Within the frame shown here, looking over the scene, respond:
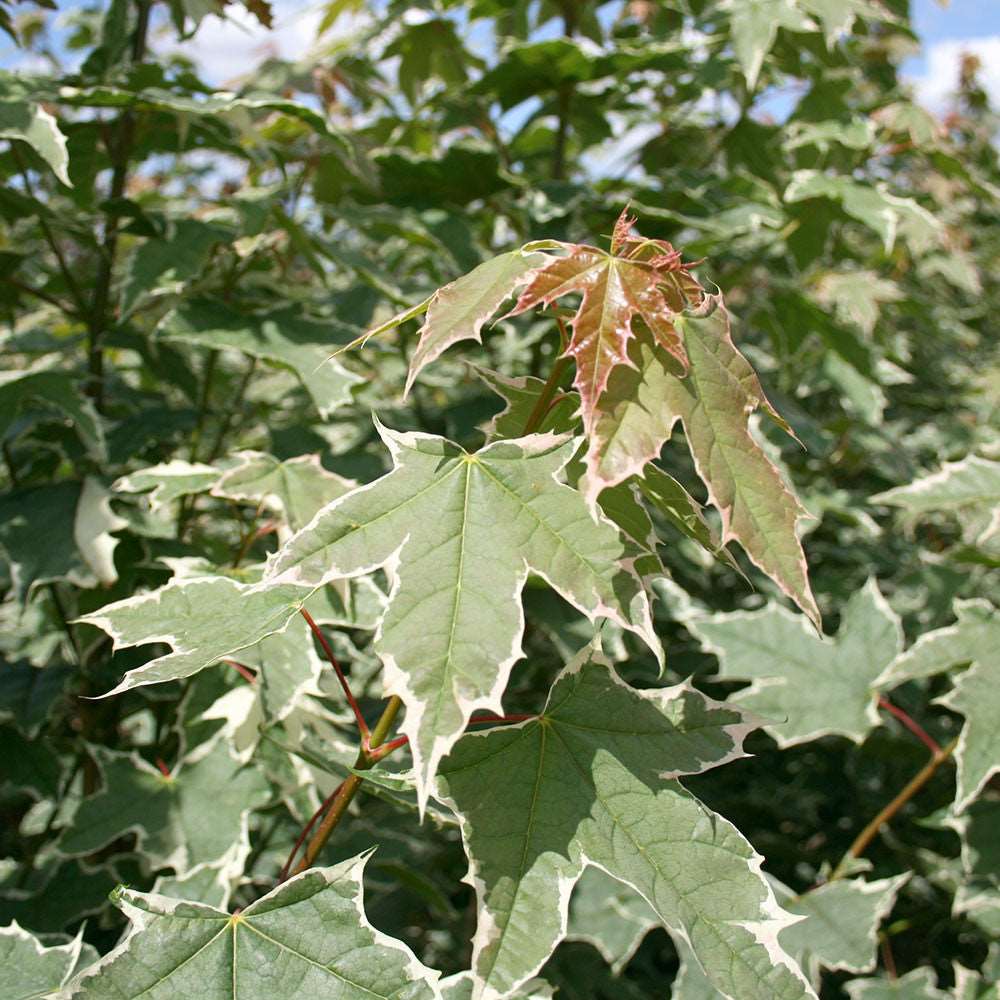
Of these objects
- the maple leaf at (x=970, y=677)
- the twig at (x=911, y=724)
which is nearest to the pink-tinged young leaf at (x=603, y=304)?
the maple leaf at (x=970, y=677)

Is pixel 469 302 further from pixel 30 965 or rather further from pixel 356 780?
pixel 30 965

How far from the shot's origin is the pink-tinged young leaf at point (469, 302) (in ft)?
2.70

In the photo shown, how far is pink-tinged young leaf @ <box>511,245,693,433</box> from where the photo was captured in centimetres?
80

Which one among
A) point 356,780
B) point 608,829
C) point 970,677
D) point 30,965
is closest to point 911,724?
point 970,677

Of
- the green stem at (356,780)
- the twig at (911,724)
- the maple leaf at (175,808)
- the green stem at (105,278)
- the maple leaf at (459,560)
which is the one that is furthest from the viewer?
the green stem at (105,278)

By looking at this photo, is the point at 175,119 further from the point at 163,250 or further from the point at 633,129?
the point at 633,129

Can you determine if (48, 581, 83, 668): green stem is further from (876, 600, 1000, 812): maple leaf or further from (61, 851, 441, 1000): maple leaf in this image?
(876, 600, 1000, 812): maple leaf

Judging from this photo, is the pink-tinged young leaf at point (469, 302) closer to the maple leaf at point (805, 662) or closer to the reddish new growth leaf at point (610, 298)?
the reddish new growth leaf at point (610, 298)

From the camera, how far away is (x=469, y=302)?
0.86 metres

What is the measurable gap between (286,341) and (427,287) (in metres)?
0.39

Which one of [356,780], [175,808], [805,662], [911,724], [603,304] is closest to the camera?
[603,304]

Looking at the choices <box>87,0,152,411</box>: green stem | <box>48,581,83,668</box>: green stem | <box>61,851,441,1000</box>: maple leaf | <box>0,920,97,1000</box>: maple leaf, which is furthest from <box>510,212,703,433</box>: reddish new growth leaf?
<box>87,0,152,411</box>: green stem

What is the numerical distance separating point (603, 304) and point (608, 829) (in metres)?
0.45

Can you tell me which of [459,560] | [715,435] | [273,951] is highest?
[715,435]
